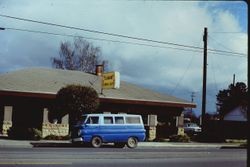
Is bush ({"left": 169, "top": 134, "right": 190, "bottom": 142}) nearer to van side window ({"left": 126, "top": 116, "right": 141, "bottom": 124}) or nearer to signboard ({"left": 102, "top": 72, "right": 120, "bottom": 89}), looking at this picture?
signboard ({"left": 102, "top": 72, "right": 120, "bottom": 89})

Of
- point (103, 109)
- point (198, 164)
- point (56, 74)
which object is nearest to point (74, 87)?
point (103, 109)

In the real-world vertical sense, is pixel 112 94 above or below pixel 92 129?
above

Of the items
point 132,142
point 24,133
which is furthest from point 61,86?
point 132,142

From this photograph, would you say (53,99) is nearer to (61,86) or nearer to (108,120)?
(61,86)

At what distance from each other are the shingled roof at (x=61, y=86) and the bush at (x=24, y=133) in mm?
2309

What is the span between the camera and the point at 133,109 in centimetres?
3772

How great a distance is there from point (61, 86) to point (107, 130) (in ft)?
32.3

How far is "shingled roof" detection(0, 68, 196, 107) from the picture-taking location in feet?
105

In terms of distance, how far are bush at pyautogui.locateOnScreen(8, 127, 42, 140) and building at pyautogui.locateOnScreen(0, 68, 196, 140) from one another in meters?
0.95

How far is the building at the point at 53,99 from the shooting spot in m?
32.0

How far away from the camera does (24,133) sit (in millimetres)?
30891

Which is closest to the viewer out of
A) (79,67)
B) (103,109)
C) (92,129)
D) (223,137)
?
(92,129)

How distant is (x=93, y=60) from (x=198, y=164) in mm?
40970

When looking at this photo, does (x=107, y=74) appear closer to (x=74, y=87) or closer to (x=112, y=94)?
(x=112, y=94)
